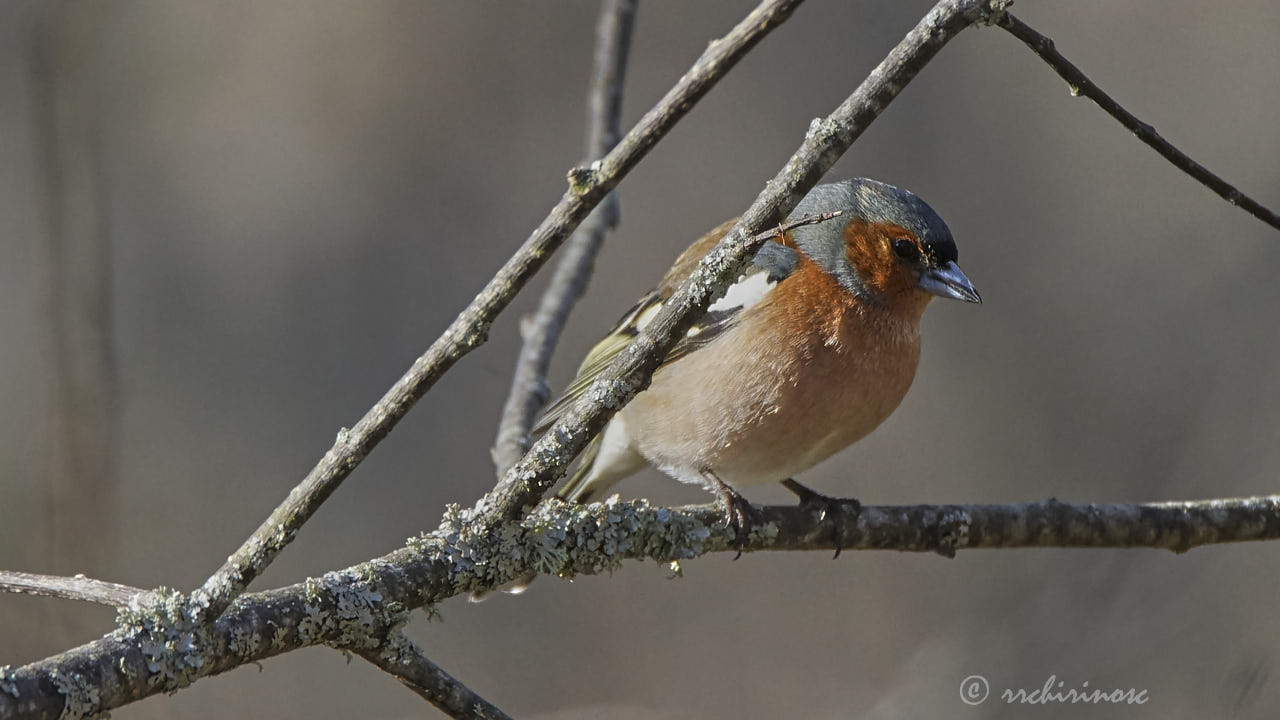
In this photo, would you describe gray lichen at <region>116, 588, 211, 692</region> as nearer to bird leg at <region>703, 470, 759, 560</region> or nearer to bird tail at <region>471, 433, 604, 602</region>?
bird leg at <region>703, 470, 759, 560</region>

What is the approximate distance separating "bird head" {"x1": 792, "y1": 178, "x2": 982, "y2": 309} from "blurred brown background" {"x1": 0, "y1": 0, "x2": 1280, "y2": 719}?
5.72 feet

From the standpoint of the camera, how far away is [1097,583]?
324cm

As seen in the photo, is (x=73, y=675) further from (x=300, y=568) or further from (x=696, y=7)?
(x=696, y=7)

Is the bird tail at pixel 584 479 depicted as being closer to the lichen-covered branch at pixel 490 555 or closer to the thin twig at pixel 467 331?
the lichen-covered branch at pixel 490 555

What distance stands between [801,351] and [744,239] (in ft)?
4.08

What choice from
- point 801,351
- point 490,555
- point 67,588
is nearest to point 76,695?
point 67,588

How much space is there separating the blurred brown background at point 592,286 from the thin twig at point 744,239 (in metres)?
3.04

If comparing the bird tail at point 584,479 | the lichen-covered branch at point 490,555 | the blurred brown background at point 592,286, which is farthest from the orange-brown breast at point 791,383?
the blurred brown background at point 592,286

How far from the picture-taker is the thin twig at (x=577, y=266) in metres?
3.77

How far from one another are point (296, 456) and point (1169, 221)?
4.91m

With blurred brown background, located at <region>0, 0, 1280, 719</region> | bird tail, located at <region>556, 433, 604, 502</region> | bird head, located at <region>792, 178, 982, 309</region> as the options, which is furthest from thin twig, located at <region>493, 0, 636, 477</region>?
blurred brown background, located at <region>0, 0, 1280, 719</region>

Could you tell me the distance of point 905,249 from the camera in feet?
11.4

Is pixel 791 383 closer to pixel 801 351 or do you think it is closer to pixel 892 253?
pixel 801 351

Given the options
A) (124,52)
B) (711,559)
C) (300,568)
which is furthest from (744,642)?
(124,52)
